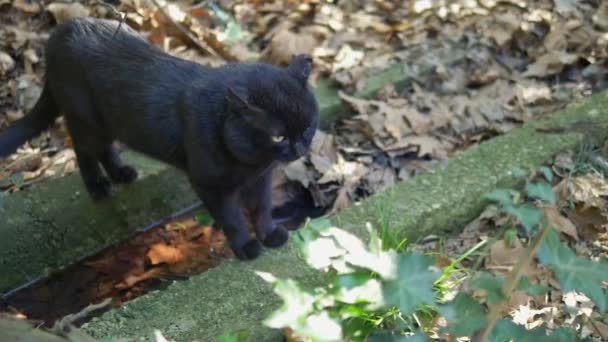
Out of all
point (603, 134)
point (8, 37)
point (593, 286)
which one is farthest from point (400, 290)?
point (8, 37)

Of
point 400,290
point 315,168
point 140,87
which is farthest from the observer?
point 315,168

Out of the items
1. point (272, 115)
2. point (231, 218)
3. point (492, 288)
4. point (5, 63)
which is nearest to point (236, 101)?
point (272, 115)

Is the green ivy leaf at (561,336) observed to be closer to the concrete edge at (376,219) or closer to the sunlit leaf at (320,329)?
the sunlit leaf at (320,329)

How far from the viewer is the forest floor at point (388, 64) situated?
13.3ft

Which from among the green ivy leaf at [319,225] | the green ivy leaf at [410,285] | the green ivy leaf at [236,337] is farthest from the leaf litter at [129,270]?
the green ivy leaf at [410,285]

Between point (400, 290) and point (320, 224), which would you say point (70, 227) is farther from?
point (400, 290)

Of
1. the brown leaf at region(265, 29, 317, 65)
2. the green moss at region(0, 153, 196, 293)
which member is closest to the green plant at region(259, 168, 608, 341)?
the green moss at region(0, 153, 196, 293)

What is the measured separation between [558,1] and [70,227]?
12.4 feet

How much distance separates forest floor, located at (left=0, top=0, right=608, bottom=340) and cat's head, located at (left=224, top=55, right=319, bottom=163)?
38.0 inches

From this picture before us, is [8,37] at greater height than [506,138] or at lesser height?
greater

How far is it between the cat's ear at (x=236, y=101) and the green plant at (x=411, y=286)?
0.81 metres

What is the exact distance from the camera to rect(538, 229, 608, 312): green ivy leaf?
1.92 metres

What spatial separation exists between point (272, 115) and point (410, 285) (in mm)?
1209

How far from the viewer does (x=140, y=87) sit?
10.7ft
